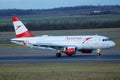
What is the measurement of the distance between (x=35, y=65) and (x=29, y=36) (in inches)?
633

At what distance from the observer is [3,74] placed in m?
39.8

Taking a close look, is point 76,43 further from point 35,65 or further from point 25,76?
point 25,76

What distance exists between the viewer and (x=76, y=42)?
5978cm

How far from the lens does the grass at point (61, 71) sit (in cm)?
3659

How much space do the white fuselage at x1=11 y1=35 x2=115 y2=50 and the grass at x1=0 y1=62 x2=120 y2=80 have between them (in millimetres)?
10630

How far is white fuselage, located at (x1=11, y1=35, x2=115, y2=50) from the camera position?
58.9 m

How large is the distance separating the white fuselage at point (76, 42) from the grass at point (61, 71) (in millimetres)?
10630

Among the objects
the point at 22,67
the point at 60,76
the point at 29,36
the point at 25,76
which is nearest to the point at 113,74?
the point at 60,76

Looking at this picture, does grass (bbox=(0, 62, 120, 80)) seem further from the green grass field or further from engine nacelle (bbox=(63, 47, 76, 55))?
engine nacelle (bbox=(63, 47, 76, 55))

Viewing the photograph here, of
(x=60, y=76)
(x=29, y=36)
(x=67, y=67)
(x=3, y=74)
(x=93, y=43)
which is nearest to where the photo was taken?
(x=60, y=76)

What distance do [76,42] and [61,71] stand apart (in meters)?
18.2

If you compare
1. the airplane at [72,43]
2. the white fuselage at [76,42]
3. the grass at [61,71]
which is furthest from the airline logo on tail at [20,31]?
the grass at [61,71]

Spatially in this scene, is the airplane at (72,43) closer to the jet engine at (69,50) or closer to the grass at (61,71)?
the jet engine at (69,50)

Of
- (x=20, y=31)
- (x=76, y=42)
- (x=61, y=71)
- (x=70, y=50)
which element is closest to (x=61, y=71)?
(x=61, y=71)
